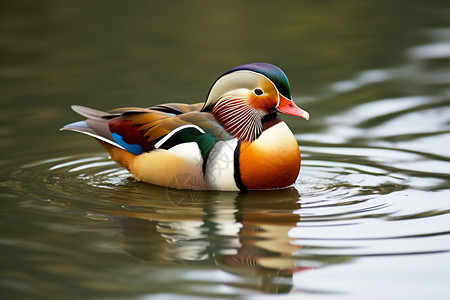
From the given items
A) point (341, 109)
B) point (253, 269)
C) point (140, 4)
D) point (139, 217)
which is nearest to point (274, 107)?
point (139, 217)

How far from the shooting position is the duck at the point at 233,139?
6684mm

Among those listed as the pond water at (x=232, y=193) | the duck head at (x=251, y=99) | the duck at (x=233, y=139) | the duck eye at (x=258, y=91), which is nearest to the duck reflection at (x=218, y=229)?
the pond water at (x=232, y=193)

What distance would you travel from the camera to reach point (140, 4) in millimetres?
15539

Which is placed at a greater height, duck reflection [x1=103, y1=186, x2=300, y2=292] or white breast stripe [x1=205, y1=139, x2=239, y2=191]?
white breast stripe [x1=205, y1=139, x2=239, y2=191]

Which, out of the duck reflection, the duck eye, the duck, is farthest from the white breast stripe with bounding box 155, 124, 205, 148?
the duck eye

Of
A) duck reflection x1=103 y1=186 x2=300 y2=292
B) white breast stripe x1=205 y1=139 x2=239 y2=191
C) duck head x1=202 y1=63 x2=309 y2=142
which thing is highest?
duck head x1=202 y1=63 x2=309 y2=142

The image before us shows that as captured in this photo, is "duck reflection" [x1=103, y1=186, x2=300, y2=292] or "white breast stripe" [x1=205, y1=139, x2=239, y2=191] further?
"white breast stripe" [x1=205, y1=139, x2=239, y2=191]

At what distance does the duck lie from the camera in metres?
6.68

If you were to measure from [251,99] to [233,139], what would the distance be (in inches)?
15.6

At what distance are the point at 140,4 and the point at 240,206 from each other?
987 centimetres

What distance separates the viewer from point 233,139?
6688 mm

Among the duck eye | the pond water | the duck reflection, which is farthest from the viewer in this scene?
the duck eye

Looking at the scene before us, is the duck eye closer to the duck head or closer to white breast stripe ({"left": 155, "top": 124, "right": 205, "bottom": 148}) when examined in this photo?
the duck head

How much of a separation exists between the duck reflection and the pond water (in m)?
0.02
